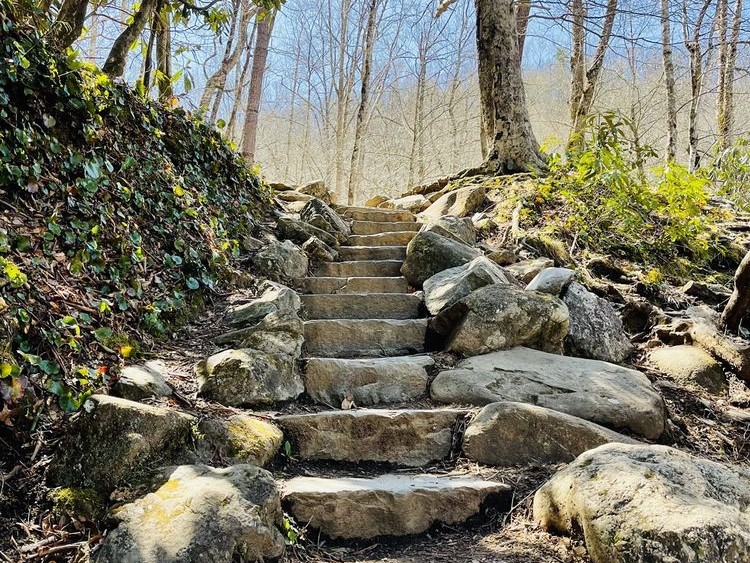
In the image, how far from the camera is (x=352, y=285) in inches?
187

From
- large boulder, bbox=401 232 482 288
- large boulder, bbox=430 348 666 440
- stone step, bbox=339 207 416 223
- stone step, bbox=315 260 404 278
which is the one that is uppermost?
stone step, bbox=339 207 416 223

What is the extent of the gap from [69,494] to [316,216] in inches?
174

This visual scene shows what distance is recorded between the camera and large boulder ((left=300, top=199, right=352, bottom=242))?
5.84 meters

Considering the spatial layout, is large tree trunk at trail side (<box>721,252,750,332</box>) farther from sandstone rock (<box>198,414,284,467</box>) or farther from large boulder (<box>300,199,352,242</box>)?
large boulder (<box>300,199,352,242</box>)

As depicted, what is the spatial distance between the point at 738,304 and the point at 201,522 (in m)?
3.88

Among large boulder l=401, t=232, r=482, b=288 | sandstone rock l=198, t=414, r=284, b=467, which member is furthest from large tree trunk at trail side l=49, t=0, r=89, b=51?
large boulder l=401, t=232, r=482, b=288

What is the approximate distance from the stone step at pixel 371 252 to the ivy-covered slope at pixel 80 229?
1.41m

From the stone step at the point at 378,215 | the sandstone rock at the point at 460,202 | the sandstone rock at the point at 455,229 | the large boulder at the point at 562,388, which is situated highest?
the sandstone rock at the point at 460,202

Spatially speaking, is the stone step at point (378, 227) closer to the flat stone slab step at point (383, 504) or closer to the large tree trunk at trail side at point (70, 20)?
the large tree trunk at trail side at point (70, 20)

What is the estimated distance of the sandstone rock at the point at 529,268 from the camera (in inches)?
173

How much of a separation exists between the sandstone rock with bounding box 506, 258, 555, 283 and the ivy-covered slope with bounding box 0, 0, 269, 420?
2.65 meters

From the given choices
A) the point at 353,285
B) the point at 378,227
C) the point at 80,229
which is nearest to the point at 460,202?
the point at 378,227

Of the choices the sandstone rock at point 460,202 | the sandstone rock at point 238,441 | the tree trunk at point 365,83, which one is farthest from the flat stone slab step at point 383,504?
the tree trunk at point 365,83

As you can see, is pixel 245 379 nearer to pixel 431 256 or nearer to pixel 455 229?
pixel 431 256
